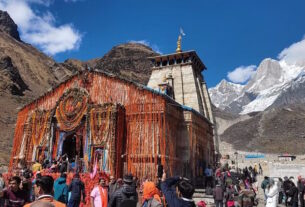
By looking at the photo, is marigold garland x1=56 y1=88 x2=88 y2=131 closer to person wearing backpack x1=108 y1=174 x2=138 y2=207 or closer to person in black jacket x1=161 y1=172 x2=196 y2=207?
person wearing backpack x1=108 y1=174 x2=138 y2=207

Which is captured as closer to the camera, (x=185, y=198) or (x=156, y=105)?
(x=185, y=198)

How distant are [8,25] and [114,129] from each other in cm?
11494

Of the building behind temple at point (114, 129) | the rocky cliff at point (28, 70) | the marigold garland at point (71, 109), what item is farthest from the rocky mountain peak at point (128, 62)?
the marigold garland at point (71, 109)

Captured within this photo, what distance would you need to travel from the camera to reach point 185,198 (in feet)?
15.1

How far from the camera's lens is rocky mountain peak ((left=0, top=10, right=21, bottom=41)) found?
4476 inches

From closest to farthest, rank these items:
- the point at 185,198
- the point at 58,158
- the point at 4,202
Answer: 1. the point at 185,198
2. the point at 4,202
3. the point at 58,158

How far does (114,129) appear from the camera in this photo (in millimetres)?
18719

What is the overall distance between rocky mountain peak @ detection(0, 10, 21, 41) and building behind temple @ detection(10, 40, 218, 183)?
10356 cm

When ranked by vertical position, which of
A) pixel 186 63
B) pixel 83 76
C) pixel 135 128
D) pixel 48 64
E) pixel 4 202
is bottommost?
pixel 4 202

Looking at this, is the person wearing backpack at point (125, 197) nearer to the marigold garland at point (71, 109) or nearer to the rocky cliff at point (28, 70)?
the marigold garland at point (71, 109)

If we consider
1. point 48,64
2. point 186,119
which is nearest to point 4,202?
point 186,119

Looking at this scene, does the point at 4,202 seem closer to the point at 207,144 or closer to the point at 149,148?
the point at 149,148

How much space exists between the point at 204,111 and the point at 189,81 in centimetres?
327

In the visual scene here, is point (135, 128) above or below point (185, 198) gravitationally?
above
